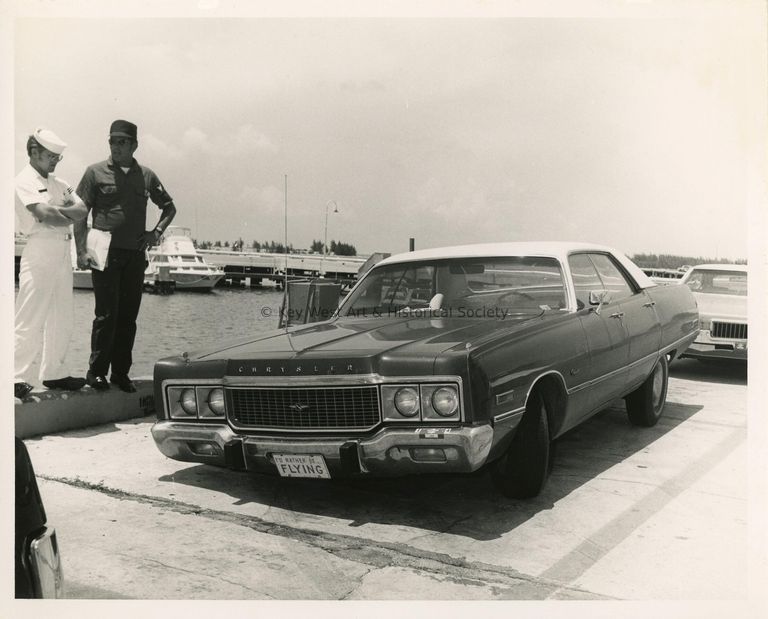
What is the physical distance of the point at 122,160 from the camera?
5766 mm

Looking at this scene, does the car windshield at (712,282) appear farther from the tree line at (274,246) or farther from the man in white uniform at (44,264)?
the man in white uniform at (44,264)

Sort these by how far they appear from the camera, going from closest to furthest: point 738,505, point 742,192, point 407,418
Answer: point 407,418 < point 738,505 < point 742,192

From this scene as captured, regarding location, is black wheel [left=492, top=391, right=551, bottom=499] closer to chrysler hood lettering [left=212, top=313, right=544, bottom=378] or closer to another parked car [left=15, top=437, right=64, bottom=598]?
chrysler hood lettering [left=212, top=313, right=544, bottom=378]

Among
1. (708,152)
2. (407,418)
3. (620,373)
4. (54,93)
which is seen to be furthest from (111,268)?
(708,152)

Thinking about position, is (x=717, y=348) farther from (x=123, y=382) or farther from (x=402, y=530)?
(x=123, y=382)

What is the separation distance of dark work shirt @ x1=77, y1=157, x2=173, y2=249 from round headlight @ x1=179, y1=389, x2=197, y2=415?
2.03 m

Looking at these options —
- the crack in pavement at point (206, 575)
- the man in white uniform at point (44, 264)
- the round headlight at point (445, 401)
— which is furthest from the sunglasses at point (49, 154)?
the round headlight at point (445, 401)

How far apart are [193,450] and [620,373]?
264cm

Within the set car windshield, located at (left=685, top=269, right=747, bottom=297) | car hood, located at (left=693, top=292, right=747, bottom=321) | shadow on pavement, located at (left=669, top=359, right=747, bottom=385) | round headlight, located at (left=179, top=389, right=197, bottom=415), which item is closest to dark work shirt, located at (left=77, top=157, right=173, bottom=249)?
round headlight, located at (left=179, top=389, right=197, bottom=415)

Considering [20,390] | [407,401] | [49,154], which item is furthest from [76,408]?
[407,401]

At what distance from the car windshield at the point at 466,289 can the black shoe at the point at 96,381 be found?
76.3 inches

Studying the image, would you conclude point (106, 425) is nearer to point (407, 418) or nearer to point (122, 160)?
point (122, 160)

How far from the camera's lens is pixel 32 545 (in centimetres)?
197

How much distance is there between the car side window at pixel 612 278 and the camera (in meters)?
5.44
